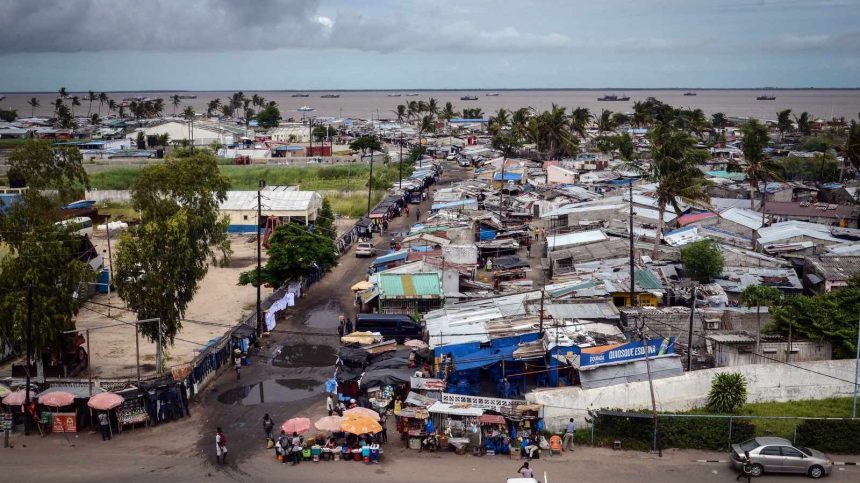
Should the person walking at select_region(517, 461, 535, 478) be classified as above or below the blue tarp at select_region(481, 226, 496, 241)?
below

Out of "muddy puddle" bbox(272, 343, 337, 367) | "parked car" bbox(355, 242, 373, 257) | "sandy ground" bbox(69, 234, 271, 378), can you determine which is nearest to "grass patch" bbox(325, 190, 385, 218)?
"parked car" bbox(355, 242, 373, 257)

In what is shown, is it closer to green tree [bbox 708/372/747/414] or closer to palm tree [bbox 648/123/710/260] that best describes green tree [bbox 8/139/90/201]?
green tree [bbox 708/372/747/414]

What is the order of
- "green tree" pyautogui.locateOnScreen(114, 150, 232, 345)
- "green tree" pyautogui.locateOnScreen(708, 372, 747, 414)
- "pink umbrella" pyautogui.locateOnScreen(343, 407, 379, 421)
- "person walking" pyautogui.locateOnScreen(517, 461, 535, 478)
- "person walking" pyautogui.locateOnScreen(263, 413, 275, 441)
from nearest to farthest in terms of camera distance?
"person walking" pyautogui.locateOnScreen(517, 461, 535, 478) < "pink umbrella" pyautogui.locateOnScreen(343, 407, 379, 421) < "person walking" pyautogui.locateOnScreen(263, 413, 275, 441) < "green tree" pyautogui.locateOnScreen(708, 372, 747, 414) < "green tree" pyautogui.locateOnScreen(114, 150, 232, 345)

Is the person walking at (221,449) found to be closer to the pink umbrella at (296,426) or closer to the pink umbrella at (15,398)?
the pink umbrella at (296,426)

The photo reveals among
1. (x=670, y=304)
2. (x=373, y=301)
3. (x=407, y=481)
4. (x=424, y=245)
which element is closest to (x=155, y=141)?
(x=424, y=245)

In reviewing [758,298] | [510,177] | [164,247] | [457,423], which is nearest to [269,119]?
[510,177]

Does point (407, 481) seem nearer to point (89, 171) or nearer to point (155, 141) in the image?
point (89, 171)

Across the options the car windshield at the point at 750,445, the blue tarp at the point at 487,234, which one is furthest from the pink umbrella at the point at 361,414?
the blue tarp at the point at 487,234
